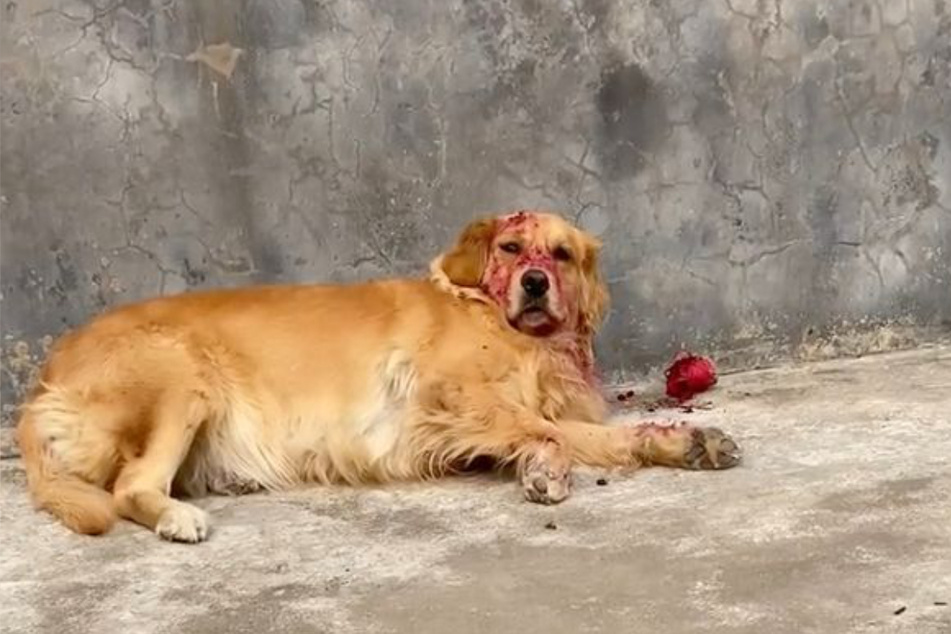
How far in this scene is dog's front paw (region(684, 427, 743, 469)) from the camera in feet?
14.5

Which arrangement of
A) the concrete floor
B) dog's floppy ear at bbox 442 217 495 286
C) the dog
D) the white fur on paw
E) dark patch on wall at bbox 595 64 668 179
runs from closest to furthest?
the concrete floor → the white fur on paw → the dog → dog's floppy ear at bbox 442 217 495 286 → dark patch on wall at bbox 595 64 668 179

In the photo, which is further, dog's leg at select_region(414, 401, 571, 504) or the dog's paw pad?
dog's leg at select_region(414, 401, 571, 504)

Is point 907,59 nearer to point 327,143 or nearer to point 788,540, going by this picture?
point 327,143

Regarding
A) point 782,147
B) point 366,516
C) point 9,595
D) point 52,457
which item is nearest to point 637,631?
point 366,516

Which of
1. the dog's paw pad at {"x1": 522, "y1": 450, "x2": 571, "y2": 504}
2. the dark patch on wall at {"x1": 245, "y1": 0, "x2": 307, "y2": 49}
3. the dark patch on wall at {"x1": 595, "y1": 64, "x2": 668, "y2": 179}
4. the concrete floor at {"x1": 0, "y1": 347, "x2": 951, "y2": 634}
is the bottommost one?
the concrete floor at {"x1": 0, "y1": 347, "x2": 951, "y2": 634}

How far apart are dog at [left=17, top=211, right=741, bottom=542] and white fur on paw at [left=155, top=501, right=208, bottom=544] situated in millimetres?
186

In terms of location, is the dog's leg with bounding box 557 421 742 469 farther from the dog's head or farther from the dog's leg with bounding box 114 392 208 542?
the dog's leg with bounding box 114 392 208 542

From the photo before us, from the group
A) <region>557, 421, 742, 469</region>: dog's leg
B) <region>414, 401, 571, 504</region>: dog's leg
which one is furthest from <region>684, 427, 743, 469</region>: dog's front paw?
<region>414, 401, 571, 504</region>: dog's leg

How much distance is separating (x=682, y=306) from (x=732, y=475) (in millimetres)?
1360

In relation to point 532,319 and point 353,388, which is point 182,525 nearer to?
point 353,388

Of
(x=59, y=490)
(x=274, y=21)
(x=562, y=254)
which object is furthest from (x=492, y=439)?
(x=274, y=21)

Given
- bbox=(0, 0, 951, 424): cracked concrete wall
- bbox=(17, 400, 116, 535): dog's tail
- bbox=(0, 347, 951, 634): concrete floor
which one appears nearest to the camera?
bbox=(0, 347, 951, 634): concrete floor

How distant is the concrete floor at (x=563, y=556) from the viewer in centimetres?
333

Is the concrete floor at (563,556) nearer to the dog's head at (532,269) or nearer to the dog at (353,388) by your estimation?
the dog at (353,388)
